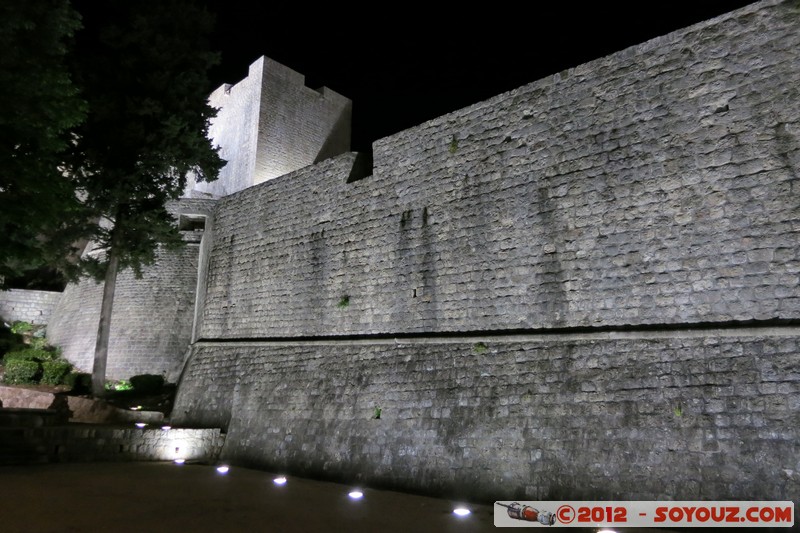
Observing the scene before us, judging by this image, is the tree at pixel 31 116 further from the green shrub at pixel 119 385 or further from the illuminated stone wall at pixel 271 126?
the illuminated stone wall at pixel 271 126

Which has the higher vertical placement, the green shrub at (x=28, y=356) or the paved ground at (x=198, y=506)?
the green shrub at (x=28, y=356)

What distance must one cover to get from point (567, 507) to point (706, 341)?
204 centimetres

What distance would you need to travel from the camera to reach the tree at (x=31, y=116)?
6898mm

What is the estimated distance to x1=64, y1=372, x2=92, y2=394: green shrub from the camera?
12438 millimetres

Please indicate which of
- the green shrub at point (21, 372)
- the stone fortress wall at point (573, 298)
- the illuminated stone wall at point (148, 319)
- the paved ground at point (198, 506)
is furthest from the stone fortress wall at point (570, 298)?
the green shrub at point (21, 372)

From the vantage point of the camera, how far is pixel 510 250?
20.7ft

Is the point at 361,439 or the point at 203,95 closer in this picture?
the point at 361,439

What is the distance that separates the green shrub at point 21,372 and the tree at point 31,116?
7.18m

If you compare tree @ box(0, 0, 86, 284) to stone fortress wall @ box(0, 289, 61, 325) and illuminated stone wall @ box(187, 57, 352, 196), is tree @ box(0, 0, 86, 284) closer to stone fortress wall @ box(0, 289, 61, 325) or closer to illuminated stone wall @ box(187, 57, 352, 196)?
illuminated stone wall @ box(187, 57, 352, 196)

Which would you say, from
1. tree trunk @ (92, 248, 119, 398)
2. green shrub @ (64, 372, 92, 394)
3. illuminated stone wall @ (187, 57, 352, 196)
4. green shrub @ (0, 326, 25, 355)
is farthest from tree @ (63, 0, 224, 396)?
illuminated stone wall @ (187, 57, 352, 196)

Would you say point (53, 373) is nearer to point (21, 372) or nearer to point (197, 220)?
point (21, 372)

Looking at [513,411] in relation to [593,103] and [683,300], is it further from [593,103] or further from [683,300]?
[593,103]

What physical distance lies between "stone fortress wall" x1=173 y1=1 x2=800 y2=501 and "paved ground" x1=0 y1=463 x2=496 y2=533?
2.66 ft

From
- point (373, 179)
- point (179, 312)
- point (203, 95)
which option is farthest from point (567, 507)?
point (179, 312)
